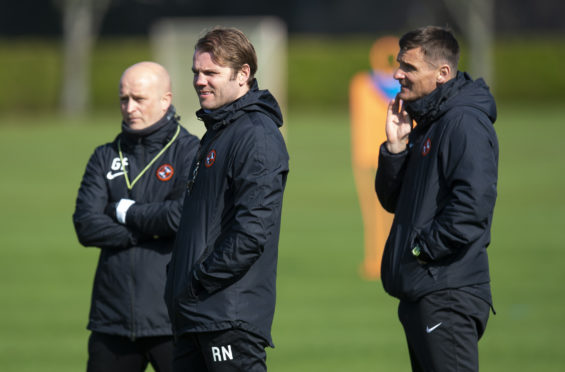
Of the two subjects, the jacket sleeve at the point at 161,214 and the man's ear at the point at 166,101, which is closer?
the jacket sleeve at the point at 161,214

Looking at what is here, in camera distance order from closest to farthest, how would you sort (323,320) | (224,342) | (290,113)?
(224,342) → (323,320) → (290,113)

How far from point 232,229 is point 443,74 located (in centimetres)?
132

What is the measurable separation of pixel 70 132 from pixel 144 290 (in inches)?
1148

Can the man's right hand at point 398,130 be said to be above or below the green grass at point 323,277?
above

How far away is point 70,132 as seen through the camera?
109 ft

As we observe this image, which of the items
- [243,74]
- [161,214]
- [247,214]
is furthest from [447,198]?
[161,214]

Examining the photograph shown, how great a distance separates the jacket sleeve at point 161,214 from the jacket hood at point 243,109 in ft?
2.72

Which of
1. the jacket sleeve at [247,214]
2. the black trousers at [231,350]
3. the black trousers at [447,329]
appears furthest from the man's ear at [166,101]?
the black trousers at [447,329]

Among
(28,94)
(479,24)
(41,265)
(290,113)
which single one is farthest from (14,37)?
(41,265)

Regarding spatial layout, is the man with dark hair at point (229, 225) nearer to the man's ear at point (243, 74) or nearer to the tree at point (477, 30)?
the man's ear at point (243, 74)

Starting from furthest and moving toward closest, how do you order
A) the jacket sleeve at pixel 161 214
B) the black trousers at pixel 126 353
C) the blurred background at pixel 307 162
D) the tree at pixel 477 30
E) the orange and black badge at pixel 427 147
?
the tree at pixel 477 30, the blurred background at pixel 307 162, the black trousers at pixel 126 353, the jacket sleeve at pixel 161 214, the orange and black badge at pixel 427 147

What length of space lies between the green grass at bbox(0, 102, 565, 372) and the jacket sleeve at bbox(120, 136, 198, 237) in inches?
122

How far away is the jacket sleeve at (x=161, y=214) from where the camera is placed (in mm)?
4832

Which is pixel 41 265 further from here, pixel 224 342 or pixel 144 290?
pixel 224 342
